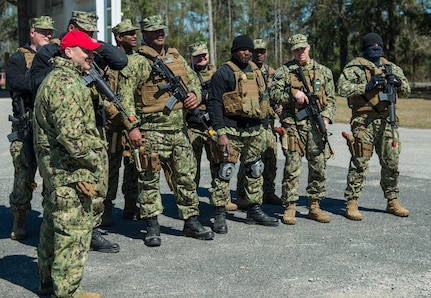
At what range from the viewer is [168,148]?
19.7 ft

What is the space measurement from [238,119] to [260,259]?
168 cm

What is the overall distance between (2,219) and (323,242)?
3511mm

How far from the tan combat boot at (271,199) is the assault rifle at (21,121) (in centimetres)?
322

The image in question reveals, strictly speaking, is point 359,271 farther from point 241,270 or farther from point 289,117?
point 289,117

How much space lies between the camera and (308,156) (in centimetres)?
695

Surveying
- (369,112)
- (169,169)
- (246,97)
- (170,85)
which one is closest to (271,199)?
(369,112)

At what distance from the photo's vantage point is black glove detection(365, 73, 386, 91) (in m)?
6.88

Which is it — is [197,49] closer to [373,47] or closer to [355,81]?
[355,81]

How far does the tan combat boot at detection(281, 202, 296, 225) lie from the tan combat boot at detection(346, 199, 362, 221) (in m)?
0.65

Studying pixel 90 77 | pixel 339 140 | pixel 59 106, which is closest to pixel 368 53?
pixel 90 77

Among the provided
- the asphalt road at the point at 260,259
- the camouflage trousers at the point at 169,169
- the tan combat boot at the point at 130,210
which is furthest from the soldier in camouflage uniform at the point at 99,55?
the tan combat boot at the point at 130,210

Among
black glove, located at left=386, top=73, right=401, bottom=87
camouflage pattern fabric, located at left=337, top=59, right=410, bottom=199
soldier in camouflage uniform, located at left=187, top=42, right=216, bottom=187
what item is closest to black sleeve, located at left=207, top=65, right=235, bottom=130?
soldier in camouflage uniform, located at left=187, top=42, right=216, bottom=187

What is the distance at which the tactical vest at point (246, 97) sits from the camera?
6.43 m

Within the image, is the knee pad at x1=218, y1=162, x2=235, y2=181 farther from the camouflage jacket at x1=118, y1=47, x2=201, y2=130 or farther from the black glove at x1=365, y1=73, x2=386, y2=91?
the black glove at x1=365, y1=73, x2=386, y2=91
